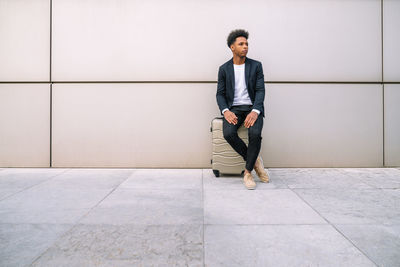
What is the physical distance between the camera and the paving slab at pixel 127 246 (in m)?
1.26

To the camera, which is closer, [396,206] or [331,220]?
[331,220]

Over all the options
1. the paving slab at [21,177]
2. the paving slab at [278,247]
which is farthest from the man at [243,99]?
the paving slab at [21,177]

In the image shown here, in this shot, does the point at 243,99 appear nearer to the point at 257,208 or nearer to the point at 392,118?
the point at 257,208

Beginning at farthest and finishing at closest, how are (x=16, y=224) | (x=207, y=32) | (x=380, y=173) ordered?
(x=207, y=32) < (x=380, y=173) < (x=16, y=224)

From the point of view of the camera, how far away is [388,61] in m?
3.63

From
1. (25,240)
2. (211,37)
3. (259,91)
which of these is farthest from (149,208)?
→ (211,37)

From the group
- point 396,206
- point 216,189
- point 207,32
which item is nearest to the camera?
point 396,206

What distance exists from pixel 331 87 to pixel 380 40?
3.14 ft

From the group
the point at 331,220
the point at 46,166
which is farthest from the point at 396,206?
the point at 46,166

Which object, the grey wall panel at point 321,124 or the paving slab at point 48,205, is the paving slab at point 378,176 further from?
the paving slab at point 48,205

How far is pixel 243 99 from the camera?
302cm

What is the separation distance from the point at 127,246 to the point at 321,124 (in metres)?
3.15

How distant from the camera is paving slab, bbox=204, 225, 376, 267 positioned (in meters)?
1.26

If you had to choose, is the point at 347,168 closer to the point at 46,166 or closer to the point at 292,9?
the point at 292,9
